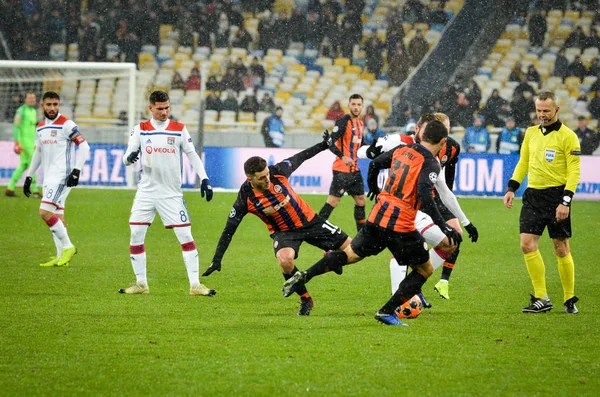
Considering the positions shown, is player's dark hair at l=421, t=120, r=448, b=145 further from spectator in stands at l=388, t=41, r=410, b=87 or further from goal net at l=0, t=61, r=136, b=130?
spectator in stands at l=388, t=41, r=410, b=87

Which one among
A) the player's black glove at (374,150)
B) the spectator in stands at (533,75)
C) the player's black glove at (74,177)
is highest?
Result: the spectator in stands at (533,75)

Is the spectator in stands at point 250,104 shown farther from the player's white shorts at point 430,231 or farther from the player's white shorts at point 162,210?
the player's white shorts at point 430,231

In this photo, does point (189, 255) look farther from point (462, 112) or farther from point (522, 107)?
point (522, 107)

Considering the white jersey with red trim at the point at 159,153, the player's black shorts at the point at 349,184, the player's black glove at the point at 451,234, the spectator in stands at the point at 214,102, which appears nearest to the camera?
the player's black glove at the point at 451,234

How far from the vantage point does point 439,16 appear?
2928 cm

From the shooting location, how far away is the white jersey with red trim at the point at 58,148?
10.8 m

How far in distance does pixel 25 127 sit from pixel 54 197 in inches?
357

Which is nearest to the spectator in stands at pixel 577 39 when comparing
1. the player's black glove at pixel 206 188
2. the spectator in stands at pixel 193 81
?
the spectator in stands at pixel 193 81

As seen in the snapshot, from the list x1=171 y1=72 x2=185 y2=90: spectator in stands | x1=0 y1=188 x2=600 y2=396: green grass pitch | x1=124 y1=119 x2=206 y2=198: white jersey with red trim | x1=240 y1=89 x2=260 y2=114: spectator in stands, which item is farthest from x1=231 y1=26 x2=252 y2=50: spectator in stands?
x1=124 y1=119 x2=206 y2=198: white jersey with red trim

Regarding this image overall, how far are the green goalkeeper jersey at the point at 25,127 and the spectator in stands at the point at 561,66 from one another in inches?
608

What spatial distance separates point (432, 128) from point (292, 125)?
18409 mm

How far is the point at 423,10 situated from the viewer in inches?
1158

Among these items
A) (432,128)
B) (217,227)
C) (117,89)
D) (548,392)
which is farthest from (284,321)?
(117,89)

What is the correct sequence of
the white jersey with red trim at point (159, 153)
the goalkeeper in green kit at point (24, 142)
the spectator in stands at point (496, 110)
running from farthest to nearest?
the spectator in stands at point (496, 110), the goalkeeper in green kit at point (24, 142), the white jersey with red trim at point (159, 153)
